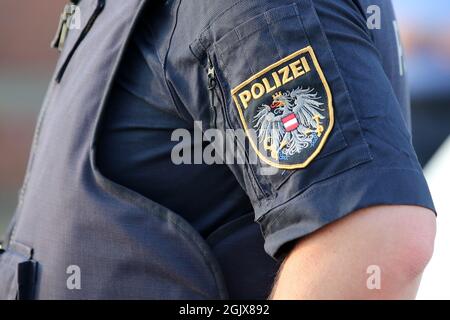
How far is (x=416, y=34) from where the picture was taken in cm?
488

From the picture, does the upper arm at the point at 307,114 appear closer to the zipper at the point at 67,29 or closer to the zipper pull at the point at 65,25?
the zipper at the point at 67,29

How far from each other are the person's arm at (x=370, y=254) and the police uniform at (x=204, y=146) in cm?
2

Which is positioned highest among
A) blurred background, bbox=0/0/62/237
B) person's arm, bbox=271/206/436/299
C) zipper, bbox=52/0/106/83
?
blurred background, bbox=0/0/62/237

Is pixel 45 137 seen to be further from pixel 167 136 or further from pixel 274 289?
pixel 274 289

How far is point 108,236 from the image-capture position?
115cm

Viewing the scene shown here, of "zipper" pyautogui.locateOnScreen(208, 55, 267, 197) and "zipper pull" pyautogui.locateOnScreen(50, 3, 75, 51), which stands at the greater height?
"zipper pull" pyautogui.locateOnScreen(50, 3, 75, 51)

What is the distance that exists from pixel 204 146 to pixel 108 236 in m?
0.20

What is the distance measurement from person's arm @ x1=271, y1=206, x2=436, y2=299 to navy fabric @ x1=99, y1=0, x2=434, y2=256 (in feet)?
0.06

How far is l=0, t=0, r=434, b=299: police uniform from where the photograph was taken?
37.9 inches

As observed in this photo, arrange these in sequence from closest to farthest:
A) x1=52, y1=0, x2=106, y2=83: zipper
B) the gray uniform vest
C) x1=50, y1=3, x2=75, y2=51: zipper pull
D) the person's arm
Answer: the person's arm → the gray uniform vest → x1=52, y1=0, x2=106, y2=83: zipper → x1=50, y1=3, x2=75, y2=51: zipper pull

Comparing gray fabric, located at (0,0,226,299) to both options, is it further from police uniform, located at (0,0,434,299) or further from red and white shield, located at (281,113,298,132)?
red and white shield, located at (281,113,298,132)

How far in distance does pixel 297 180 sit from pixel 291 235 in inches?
2.7

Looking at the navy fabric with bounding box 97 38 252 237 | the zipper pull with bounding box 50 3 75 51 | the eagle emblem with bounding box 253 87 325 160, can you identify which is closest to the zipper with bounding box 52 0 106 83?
the zipper pull with bounding box 50 3 75 51

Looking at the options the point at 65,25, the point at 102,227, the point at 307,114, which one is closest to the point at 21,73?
the point at 65,25
